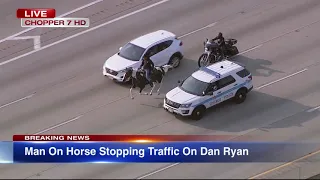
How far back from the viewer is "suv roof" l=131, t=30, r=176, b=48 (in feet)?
158

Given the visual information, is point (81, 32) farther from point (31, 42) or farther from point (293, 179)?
point (293, 179)

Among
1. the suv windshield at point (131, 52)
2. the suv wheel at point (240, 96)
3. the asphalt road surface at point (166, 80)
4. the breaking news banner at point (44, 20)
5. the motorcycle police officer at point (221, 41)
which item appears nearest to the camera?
the asphalt road surface at point (166, 80)

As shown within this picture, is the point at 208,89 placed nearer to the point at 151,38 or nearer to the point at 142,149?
the point at 142,149

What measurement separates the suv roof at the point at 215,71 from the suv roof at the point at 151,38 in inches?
151

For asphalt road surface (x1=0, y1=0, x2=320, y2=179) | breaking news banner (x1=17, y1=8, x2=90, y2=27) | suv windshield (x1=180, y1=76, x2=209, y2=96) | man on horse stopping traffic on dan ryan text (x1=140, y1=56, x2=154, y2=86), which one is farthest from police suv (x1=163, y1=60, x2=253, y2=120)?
breaking news banner (x1=17, y1=8, x2=90, y2=27)

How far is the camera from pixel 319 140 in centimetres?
4238

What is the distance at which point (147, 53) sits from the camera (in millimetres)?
47875

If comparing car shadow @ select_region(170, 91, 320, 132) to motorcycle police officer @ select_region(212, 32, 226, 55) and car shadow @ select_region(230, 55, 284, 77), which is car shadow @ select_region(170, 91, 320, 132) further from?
motorcycle police officer @ select_region(212, 32, 226, 55)

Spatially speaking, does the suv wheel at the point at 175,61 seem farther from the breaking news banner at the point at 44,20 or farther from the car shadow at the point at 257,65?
the breaking news banner at the point at 44,20

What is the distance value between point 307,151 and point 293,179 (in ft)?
13.6

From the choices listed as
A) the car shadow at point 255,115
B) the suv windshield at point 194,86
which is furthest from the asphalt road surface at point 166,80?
the suv windshield at point 194,86

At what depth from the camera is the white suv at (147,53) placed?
4706cm

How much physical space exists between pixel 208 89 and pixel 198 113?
4.12 feet

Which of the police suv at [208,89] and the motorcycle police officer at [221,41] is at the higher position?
the motorcycle police officer at [221,41]
